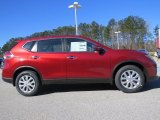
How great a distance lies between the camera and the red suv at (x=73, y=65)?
8633mm

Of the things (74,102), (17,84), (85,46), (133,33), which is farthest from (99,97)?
(133,33)

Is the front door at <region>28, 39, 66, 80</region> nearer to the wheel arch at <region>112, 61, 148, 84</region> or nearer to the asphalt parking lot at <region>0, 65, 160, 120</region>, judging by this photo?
the asphalt parking lot at <region>0, 65, 160, 120</region>

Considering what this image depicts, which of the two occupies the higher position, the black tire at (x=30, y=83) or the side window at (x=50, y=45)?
the side window at (x=50, y=45)

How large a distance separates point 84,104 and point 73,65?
5.61ft

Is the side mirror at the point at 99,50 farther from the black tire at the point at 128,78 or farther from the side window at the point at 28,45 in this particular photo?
the side window at the point at 28,45

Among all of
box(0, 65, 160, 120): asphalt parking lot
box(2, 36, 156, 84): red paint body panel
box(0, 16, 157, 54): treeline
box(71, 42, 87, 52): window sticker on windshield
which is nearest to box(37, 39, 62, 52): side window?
box(2, 36, 156, 84): red paint body panel

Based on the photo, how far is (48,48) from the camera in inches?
354

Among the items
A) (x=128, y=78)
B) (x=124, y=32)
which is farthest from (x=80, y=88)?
(x=124, y=32)

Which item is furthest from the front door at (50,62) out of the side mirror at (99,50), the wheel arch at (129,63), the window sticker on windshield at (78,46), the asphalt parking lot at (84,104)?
the wheel arch at (129,63)

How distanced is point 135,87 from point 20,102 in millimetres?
3027

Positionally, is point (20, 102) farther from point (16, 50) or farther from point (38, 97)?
point (16, 50)

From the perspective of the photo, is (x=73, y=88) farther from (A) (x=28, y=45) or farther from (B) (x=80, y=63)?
(A) (x=28, y=45)

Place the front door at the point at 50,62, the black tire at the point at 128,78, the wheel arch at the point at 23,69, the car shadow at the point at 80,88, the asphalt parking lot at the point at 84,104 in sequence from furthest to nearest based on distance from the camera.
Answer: the car shadow at the point at 80,88 < the wheel arch at the point at 23,69 < the front door at the point at 50,62 < the black tire at the point at 128,78 < the asphalt parking lot at the point at 84,104

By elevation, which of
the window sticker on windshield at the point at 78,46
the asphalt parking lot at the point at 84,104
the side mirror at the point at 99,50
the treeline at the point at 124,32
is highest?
the treeline at the point at 124,32
